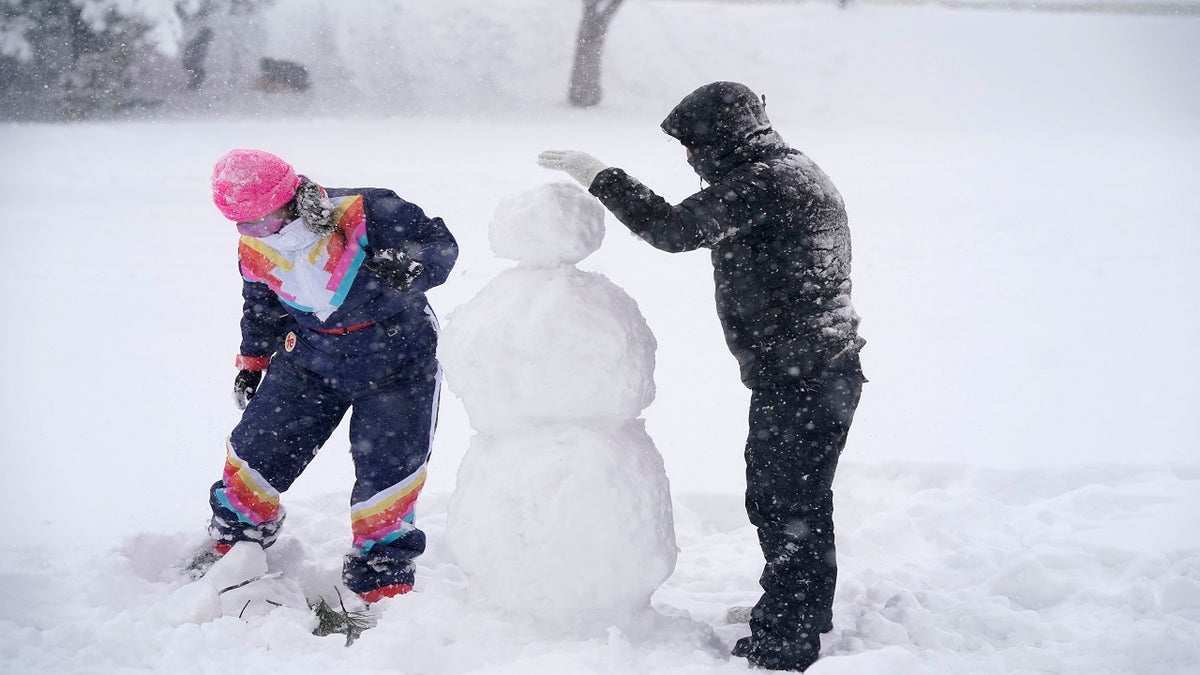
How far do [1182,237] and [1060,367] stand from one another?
15.3ft

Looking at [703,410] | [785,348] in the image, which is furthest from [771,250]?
[703,410]

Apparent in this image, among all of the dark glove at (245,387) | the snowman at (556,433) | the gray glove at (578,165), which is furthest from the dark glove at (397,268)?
the dark glove at (245,387)

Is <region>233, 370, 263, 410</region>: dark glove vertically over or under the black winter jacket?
under

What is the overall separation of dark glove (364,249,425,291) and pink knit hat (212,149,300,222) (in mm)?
314

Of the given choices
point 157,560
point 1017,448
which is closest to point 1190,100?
point 1017,448

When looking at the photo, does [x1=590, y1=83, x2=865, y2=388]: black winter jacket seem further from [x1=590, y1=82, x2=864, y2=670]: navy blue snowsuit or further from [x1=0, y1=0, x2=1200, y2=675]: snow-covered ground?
[x1=0, y1=0, x2=1200, y2=675]: snow-covered ground

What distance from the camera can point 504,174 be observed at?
1111cm

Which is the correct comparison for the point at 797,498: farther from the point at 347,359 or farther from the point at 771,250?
the point at 347,359

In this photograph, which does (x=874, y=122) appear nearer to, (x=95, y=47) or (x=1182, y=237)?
(x=1182, y=237)

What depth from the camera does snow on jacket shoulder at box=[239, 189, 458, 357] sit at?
9.34 feet

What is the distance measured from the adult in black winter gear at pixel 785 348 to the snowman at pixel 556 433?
0.80 feet

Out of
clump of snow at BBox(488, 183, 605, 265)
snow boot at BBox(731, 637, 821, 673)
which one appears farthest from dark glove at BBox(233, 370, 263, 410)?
snow boot at BBox(731, 637, 821, 673)

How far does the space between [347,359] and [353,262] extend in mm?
306

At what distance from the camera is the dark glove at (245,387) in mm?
3242
